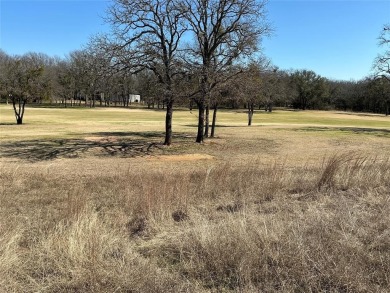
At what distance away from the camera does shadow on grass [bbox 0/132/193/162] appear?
19469 mm

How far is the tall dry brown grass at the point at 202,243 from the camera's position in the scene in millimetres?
3768

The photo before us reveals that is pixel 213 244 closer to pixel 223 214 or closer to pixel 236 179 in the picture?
pixel 223 214

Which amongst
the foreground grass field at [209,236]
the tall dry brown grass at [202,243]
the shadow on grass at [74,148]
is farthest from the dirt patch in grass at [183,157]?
the tall dry brown grass at [202,243]

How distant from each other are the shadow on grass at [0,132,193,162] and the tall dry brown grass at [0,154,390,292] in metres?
12.4

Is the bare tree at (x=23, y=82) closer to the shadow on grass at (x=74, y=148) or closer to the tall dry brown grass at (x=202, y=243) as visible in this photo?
the shadow on grass at (x=74, y=148)

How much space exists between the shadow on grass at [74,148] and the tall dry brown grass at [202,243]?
1237cm

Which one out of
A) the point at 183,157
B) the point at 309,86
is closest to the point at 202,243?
the point at 183,157

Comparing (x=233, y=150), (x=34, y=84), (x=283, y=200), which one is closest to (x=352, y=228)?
(x=283, y=200)

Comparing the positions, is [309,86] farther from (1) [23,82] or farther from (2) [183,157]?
(2) [183,157]

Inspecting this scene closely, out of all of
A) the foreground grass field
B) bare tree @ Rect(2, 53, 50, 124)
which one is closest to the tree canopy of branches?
bare tree @ Rect(2, 53, 50, 124)

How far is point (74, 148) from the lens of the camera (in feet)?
72.0

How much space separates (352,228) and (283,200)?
188 cm

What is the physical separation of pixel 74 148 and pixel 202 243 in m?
18.8

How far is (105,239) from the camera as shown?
4715 millimetres
